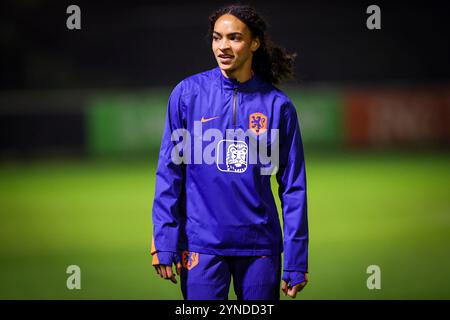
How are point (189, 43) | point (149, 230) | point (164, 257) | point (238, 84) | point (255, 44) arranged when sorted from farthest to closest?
point (189, 43), point (149, 230), point (255, 44), point (238, 84), point (164, 257)

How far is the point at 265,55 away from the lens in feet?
14.0

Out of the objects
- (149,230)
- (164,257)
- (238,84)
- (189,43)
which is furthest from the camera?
(189,43)

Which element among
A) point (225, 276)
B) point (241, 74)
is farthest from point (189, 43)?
point (225, 276)

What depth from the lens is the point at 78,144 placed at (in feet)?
66.8

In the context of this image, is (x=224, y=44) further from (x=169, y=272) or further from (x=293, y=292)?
(x=293, y=292)

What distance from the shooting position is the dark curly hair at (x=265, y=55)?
412 cm

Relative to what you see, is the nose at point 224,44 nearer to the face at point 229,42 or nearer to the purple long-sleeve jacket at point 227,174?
the face at point 229,42

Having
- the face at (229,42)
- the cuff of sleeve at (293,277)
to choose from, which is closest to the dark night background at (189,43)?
the face at (229,42)

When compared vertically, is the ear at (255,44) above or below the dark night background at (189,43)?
below

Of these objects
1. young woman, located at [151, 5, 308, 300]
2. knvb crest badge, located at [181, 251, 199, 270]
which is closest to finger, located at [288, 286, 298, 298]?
young woman, located at [151, 5, 308, 300]

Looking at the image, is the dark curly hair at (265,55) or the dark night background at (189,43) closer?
the dark curly hair at (265,55)

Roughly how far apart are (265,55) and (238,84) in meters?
0.31

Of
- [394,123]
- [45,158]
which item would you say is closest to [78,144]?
[45,158]

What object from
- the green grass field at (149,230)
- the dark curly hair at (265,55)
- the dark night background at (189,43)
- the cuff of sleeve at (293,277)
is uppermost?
the dark night background at (189,43)
